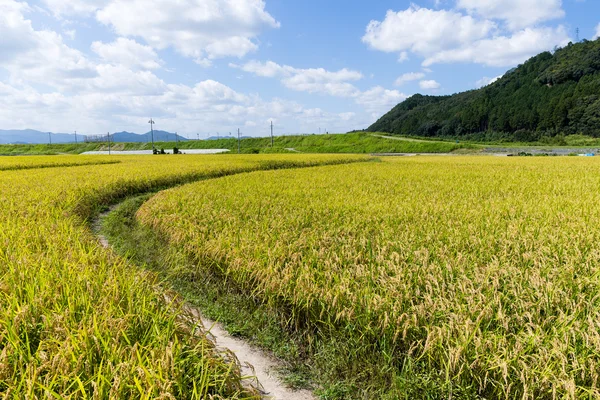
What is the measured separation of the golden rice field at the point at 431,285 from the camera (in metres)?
2.41

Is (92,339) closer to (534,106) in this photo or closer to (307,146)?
(307,146)

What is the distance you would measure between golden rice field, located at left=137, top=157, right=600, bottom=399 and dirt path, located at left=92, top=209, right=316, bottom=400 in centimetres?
37

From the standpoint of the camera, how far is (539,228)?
5.39 meters

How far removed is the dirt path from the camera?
2.86 meters

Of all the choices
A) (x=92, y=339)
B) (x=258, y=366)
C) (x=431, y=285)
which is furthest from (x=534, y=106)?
(x=92, y=339)

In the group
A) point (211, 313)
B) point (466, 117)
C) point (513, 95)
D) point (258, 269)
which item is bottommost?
point (211, 313)

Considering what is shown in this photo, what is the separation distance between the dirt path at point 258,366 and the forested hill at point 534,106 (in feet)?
285

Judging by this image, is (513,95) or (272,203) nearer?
(272,203)

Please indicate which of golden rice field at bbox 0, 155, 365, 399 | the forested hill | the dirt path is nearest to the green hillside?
the forested hill

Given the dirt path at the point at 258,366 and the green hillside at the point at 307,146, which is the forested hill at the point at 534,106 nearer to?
the green hillside at the point at 307,146


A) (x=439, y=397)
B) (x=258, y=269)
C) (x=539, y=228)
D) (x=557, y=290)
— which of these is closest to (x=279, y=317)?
(x=258, y=269)

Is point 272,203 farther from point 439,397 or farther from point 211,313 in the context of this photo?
point 439,397

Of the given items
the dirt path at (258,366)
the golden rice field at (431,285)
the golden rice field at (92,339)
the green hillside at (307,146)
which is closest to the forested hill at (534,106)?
the green hillside at (307,146)

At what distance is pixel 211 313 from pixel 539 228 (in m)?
Answer: 5.26
